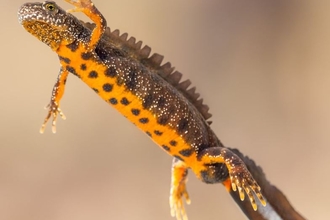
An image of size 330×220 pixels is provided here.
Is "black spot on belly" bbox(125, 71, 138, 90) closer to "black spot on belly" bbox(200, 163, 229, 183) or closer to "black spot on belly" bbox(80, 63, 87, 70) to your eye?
"black spot on belly" bbox(80, 63, 87, 70)

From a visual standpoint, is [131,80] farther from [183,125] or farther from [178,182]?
[178,182]

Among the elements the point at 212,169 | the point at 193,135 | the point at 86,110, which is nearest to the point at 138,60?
the point at 193,135

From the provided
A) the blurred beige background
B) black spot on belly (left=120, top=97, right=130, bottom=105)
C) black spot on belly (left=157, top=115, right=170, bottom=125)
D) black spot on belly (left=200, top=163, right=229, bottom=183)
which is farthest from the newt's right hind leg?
the blurred beige background

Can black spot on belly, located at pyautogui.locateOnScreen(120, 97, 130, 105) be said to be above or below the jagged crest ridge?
below

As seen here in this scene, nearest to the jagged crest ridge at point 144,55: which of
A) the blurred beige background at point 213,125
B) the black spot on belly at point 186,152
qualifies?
the black spot on belly at point 186,152

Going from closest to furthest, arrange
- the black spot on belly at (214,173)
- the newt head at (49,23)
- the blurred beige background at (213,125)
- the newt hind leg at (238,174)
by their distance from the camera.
Answer: the newt head at (49,23) < the newt hind leg at (238,174) < the black spot on belly at (214,173) < the blurred beige background at (213,125)

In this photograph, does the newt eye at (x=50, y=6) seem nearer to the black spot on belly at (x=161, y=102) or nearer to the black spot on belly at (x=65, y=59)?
the black spot on belly at (x=65, y=59)
